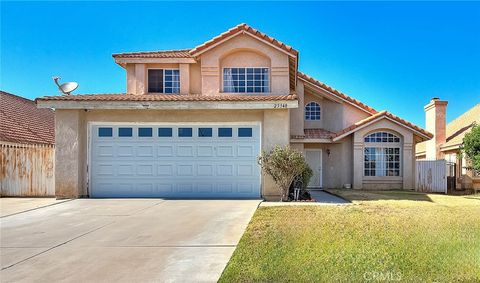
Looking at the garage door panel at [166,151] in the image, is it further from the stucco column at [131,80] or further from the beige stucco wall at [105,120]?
the stucco column at [131,80]

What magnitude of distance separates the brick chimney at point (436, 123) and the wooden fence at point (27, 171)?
21.6 m

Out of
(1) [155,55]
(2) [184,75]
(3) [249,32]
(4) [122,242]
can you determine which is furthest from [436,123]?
(4) [122,242]

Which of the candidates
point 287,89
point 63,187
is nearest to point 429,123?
point 287,89

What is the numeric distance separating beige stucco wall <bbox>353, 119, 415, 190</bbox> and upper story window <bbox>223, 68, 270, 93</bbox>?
646 centimetres

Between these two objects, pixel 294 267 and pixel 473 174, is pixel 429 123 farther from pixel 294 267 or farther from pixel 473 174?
pixel 294 267

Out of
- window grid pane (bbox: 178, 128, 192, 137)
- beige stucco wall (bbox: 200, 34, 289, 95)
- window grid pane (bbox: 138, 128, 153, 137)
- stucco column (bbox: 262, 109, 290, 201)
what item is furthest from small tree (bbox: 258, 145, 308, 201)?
window grid pane (bbox: 138, 128, 153, 137)

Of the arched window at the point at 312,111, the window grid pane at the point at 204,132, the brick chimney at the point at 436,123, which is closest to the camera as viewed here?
the window grid pane at the point at 204,132

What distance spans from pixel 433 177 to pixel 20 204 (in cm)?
1872

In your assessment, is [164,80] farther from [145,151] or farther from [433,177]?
[433,177]

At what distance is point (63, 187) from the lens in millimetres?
13523

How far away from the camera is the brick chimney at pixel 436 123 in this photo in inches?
915

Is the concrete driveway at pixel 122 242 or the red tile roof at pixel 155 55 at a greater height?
the red tile roof at pixel 155 55

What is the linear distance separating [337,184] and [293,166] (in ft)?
29.0

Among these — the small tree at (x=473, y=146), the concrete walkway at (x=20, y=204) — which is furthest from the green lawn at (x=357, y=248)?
the small tree at (x=473, y=146)
